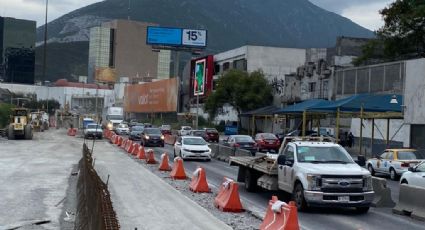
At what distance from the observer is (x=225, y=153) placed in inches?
1539

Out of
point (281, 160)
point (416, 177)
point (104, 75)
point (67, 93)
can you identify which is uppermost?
point (104, 75)

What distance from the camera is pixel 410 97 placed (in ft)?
129

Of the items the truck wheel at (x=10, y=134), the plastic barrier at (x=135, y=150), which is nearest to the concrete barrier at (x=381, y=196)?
the plastic barrier at (x=135, y=150)

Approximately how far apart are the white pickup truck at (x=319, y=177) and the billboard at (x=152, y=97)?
10078 cm

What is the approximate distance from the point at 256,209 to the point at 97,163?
54.2 feet

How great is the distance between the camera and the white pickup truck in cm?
1556

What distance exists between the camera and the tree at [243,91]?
265 feet

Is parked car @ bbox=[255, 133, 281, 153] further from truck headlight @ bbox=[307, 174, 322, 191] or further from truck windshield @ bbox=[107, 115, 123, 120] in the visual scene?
truck windshield @ bbox=[107, 115, 123, 120]

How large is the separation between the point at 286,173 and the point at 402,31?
5491 centimetres

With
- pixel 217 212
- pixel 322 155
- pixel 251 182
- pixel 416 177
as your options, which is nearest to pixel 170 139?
pixel 251 182

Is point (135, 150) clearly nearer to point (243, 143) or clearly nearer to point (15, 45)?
point (243, 143)

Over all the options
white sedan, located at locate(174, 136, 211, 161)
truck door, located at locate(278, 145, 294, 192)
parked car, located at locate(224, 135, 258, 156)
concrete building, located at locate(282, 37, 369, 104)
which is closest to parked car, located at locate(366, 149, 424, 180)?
white sedan, located at locate(174, 136, 211, 161)

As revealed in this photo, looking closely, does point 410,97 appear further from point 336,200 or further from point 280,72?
point 280,72

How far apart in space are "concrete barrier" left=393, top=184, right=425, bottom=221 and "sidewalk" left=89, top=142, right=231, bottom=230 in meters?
5.05
